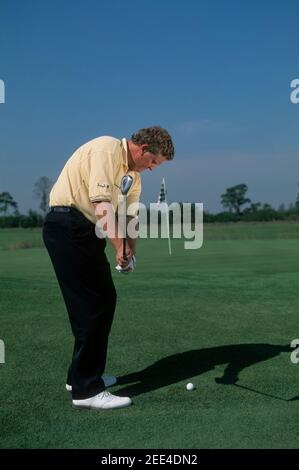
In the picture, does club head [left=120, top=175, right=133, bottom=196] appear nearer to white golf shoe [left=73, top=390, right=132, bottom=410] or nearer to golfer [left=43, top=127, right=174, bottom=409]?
golfer [left=43, top=127, right=174, bottom=409]

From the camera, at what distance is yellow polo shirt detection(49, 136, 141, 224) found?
13.1 ft

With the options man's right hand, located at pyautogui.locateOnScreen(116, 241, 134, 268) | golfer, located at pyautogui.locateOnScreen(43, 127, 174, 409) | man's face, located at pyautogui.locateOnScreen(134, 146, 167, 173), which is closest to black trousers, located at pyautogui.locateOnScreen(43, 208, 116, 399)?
golfer, located at pyautogui.locateOnScreen(43, 127, 174, 409)

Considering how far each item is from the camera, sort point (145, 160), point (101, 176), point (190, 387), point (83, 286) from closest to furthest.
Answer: point (101, 176) → point (83, 286) → point (145, 160) → point (190, 387)

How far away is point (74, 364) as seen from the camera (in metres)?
4.41

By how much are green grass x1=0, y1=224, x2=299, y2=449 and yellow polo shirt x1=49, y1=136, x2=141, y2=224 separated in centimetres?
144

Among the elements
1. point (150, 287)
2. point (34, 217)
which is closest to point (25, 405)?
point (150, 287)

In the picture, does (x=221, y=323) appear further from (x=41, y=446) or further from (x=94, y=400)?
(x=41, y=446)

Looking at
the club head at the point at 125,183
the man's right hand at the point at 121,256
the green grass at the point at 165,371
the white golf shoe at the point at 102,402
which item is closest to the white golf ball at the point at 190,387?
the green grass at the point at 165,371

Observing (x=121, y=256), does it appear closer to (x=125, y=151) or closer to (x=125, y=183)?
(x=125, y=183)

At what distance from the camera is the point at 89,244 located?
14.0ft

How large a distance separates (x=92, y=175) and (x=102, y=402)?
1.64 metres

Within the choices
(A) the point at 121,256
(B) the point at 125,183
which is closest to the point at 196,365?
(A) the point at 121,256

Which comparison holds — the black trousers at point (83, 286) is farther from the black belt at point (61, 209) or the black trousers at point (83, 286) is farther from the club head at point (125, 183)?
the club head at point (125, 183)

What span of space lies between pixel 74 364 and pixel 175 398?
0.81 meters
